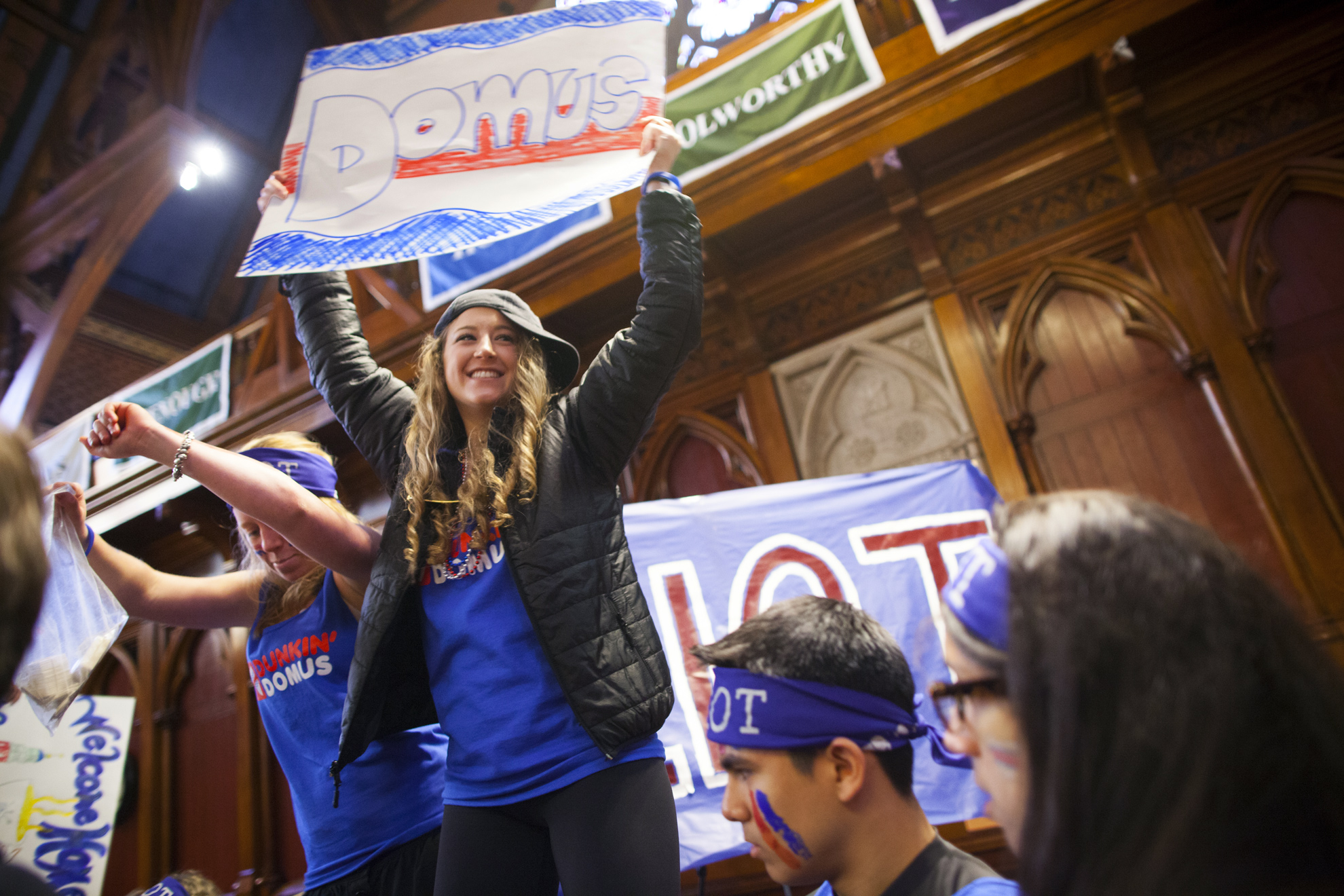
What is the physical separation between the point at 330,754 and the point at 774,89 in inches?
138

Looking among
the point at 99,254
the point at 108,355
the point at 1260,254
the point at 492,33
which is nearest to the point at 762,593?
the point at 492,33

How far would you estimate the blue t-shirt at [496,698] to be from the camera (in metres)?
1.15

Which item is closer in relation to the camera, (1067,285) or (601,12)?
(601,12)

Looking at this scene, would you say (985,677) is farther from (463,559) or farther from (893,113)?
(893,113)

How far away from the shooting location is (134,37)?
7191 millimetres

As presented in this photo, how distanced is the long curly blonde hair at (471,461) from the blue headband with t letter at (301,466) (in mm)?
289

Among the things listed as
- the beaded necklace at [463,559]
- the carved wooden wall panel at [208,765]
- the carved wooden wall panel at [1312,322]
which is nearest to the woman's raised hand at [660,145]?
the beaded necklace at [463,559]

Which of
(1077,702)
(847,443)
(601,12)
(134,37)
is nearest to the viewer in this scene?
(1077,702)

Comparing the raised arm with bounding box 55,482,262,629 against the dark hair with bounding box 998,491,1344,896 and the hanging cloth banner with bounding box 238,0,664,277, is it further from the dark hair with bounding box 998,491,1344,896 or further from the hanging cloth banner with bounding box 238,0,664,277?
the dark hair with bounding box 998,491,1344,896

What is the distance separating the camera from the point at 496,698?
47.6 inches

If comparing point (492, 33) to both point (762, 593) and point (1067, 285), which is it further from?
point (1067, 285)

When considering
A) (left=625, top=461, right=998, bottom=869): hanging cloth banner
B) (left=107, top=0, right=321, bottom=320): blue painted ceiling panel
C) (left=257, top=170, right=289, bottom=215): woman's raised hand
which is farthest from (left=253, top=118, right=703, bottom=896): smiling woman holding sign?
(left=107, top=0, right=321, bottom=320): blue painted ceiling panel

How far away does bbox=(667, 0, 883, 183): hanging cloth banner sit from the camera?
3678 millimetres

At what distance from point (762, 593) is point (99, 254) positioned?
658 centimetres
